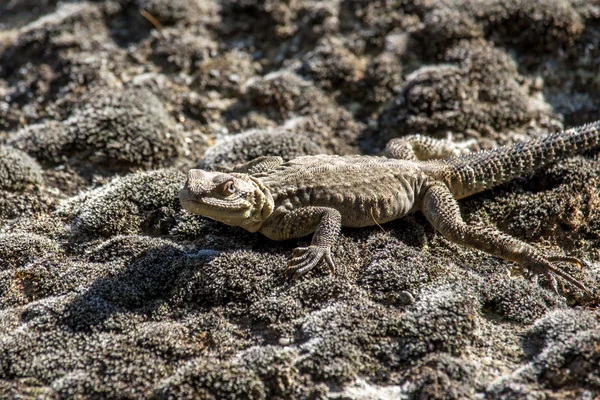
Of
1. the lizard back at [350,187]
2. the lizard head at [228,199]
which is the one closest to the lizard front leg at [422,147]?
the lizard back at [350,187]

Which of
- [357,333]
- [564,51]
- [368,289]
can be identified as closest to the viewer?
[357,333]

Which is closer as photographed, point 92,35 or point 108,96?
point 108,96

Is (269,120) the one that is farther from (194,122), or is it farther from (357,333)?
(357,333)

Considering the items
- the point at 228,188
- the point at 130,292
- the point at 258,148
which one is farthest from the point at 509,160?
the point at 130,292

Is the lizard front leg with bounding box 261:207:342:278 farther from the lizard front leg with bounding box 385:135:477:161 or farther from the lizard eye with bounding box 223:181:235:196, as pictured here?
the lizard front leg with bounding box 385:135:477:161

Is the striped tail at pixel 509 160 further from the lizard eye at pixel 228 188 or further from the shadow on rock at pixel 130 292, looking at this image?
the shadow on rock at pixel 130 292

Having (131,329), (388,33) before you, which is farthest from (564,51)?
(131,329)

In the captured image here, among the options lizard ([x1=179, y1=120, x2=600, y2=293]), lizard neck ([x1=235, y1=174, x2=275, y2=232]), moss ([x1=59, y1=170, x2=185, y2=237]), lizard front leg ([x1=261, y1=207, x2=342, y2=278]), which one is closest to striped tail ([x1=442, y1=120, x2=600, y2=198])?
lizard ([x1=179, y1=120, x2=600, y2=293])
